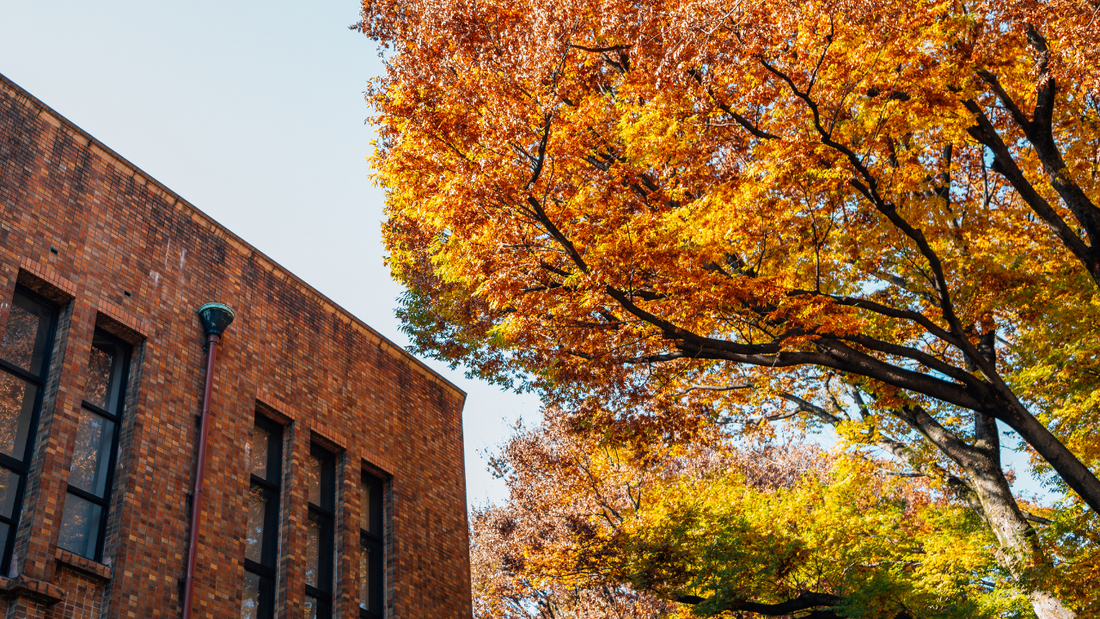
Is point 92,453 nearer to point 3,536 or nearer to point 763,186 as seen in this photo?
point 3,536

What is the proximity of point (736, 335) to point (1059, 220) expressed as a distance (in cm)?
407

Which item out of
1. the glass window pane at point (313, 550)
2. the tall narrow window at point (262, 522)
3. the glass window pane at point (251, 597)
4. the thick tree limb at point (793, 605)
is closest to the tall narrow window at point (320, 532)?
the glass window pane at point (313, 550)

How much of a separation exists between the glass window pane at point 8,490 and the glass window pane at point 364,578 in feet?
14.7

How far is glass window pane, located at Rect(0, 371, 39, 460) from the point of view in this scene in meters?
7.52

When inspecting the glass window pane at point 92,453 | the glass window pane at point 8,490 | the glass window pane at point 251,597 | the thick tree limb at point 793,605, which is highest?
the glass window pane at point 92,453

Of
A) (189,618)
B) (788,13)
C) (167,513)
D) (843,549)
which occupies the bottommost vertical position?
(189,618)

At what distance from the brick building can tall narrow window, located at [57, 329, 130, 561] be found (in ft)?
0.06

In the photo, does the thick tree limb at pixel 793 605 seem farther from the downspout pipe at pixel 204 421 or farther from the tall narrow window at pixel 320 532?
the downspout pipe at pixel 204 421

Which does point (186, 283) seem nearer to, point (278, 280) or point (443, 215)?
point (278, 280)

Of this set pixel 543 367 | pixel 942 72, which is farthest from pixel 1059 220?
pixel 543 367

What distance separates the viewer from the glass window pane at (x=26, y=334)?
7977 mm

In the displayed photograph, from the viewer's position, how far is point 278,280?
1136cm

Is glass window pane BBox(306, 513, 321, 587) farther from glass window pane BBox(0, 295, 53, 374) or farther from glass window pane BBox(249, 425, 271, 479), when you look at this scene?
glass window pane BBox(0, 295, 53, 374)

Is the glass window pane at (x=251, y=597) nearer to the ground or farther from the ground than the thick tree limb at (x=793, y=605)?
nearer to the ground
